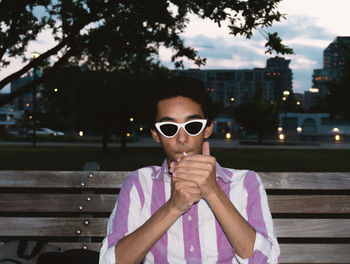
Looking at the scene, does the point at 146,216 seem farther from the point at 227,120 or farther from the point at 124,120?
the point at 227,120

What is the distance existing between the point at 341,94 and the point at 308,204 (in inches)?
945

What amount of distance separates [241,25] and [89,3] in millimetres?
3639

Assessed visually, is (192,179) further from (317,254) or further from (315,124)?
(315,124)

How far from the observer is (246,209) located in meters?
1.94

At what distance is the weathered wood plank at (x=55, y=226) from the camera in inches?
110

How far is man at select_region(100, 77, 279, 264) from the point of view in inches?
63.6

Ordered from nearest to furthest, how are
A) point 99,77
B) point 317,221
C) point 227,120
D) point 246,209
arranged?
point 246,209 → point 317,221 → point 99,77 → point 227,120

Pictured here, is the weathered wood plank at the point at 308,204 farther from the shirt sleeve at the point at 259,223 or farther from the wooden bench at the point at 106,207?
the shirt sleeve at the point at 259,223

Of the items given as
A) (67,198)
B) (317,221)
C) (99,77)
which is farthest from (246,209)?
(99,77)

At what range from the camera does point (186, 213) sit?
197cm

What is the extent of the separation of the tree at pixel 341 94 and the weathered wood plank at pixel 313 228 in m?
23.6

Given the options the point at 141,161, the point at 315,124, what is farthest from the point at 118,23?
the point at 315,124

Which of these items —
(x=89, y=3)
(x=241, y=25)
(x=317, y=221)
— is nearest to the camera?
(x=317, y=221)

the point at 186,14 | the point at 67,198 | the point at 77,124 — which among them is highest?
the point at 186,14
